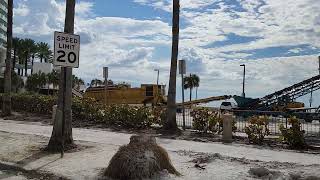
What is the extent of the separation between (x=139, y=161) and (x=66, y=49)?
14.6 feet

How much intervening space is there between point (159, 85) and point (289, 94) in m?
14.9

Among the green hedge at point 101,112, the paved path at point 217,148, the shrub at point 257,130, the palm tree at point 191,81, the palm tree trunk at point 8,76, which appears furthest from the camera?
the palm tree at point 191,81

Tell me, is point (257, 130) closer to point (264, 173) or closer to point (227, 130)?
point (227, 130)

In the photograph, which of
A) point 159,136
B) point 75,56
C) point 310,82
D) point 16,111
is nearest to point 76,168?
point 75,56

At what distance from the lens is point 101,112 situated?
24344mm

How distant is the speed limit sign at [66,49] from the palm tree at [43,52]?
95077 mm

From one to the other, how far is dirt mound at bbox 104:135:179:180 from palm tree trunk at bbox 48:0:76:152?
3817 mm

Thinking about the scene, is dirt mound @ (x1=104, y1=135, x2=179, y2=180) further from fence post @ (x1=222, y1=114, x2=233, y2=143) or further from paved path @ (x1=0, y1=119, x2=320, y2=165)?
fence post @ (x1=222, y1=114, x2=233, y2=143)

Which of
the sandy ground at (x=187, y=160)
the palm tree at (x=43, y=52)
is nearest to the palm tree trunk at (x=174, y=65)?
the sandy ground at (x=187, y=160)

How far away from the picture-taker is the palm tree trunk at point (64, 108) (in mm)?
13750

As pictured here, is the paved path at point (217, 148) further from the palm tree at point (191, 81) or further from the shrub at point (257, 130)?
the palm tree at point (191, 81)

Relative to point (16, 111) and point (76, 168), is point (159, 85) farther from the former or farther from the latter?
point (76, 168)

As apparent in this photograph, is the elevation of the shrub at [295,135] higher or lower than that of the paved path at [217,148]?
higher

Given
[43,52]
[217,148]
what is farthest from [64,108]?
[43,52]
